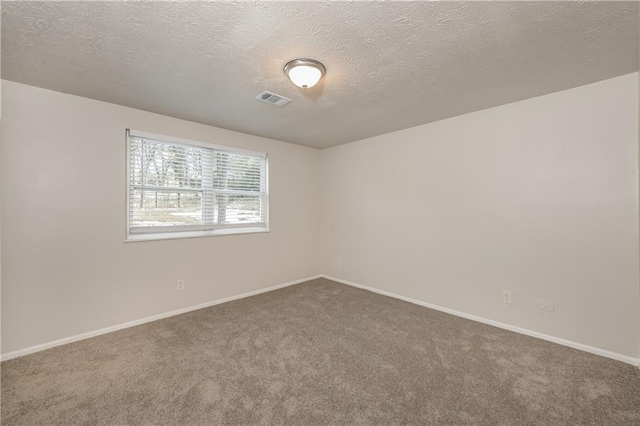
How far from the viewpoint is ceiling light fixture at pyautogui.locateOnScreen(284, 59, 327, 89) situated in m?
1.88

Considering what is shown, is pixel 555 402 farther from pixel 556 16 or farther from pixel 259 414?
pixel 556 16

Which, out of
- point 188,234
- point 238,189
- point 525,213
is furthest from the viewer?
point 238,189

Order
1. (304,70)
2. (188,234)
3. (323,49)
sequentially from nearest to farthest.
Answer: (323,49), (304,70), (188,234)

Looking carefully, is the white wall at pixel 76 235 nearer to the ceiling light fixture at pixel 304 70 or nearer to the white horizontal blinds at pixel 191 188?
the white horizontal blinds at pixel 191 188

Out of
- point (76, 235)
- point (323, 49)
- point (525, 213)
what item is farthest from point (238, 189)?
point (525, 213)

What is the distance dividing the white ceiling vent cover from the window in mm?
1279

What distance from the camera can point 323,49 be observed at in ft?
5.80

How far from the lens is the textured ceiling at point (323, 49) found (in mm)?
1449

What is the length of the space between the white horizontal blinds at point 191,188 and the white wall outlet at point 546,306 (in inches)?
136

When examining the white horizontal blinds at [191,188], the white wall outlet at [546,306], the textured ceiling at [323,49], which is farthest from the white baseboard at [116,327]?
the white wall outlet at [546,306]

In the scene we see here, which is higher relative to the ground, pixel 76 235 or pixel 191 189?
pixel 191 189

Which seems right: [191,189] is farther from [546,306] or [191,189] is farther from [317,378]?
[546,306]

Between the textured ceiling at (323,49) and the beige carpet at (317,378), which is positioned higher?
the textured ceiling at (323,49)

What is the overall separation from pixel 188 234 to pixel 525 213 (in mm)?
3716
